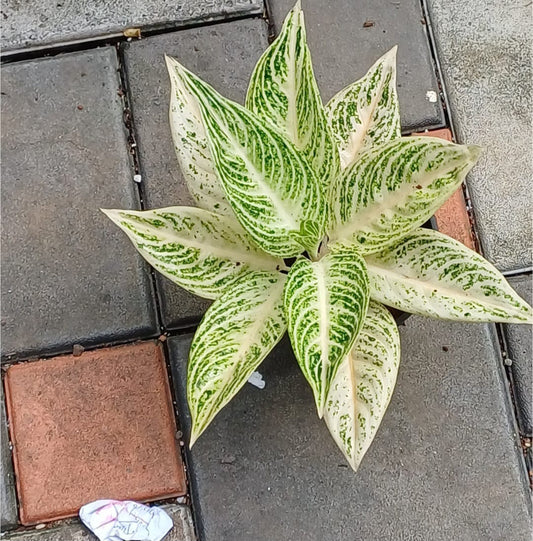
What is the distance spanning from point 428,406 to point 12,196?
0.75 meters

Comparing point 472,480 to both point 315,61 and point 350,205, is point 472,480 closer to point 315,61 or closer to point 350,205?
point 350,205

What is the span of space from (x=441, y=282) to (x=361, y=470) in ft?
1.49

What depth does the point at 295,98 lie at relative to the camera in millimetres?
713

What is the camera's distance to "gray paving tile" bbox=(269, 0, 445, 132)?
120cm

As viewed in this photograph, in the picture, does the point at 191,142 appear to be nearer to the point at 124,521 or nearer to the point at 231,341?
the point at 231,341

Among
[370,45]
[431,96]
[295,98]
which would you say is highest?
[370,45]

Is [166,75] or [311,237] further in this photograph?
[166,75]

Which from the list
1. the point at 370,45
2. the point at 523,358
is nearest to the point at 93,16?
the point at 370,45

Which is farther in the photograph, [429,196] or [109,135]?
[109,135]

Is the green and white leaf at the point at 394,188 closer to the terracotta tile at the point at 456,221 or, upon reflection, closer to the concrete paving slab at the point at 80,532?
the terracotta tile at the point at 456,221

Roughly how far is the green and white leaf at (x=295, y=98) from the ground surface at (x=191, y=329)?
1.48 feet

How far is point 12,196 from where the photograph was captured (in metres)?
1.15

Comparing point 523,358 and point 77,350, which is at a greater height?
point 77,350

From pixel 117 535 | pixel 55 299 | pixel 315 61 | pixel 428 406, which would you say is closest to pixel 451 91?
pixel 315 61
